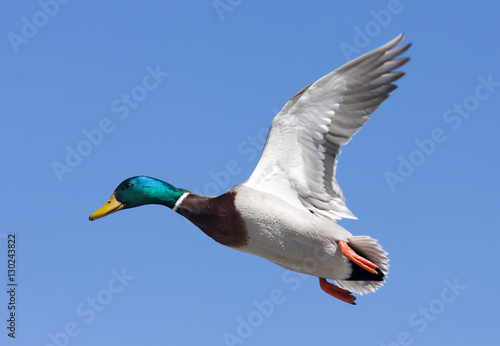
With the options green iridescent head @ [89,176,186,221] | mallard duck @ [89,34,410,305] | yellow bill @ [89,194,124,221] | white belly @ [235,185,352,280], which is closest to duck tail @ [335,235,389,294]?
mallard duck @ [89,34,410,305]

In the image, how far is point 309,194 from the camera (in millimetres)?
8703

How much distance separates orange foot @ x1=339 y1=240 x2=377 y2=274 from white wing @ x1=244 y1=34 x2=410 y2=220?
0.40 metres

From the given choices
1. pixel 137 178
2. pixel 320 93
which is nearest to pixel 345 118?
pixel 320 93

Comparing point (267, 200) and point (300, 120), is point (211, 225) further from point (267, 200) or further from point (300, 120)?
point (300, 120)

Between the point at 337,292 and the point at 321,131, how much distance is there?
196 centimetres

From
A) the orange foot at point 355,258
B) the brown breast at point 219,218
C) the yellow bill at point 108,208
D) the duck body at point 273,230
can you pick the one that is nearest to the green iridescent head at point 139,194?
the yellow bill at point 108,208

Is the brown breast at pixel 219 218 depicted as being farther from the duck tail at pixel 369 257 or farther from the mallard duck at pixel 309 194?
the duck tail at pixel 369 257

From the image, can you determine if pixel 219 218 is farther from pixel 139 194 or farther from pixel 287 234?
pixel 139 194

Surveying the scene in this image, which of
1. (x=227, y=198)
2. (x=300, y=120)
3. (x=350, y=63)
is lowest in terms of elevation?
(x=227, y=198)

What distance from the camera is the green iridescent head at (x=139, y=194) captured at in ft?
29.1

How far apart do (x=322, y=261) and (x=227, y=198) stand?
4.05ft

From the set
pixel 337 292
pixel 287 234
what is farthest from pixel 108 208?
pixel 337 292

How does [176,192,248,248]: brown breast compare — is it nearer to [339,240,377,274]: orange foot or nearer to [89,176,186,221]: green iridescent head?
[89,176,186,221]: green iridescent head

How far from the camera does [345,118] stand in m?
8.59
